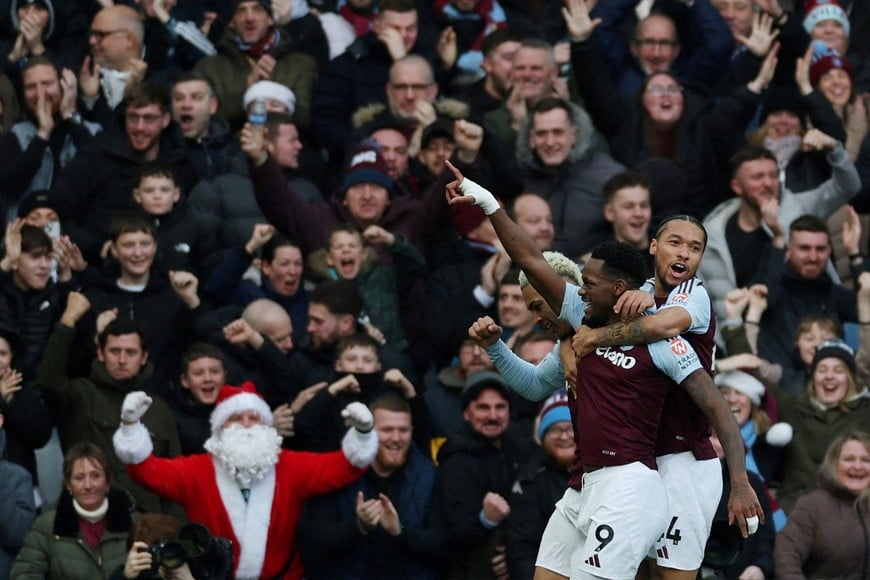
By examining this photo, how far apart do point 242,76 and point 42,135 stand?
187 cm

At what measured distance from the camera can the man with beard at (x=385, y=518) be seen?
13.8 metres

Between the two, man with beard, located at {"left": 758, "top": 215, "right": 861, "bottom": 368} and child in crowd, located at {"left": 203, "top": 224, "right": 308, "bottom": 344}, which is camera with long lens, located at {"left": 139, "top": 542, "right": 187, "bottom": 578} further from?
man with beard, located at {"left": 758, "top": 215, "right": 861, "bottom": 368}

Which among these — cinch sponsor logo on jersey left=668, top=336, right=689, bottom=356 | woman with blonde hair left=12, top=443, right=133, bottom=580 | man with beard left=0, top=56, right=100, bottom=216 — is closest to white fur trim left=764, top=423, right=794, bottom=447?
cinch sponsor logo on jersey left=668, top=336, right=689, bottom=356

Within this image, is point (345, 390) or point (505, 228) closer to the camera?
point (505, 228)

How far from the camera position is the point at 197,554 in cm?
1284

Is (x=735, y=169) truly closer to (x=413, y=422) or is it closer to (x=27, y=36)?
(x=413, y=422)

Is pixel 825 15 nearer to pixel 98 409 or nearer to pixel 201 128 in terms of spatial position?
pixel 201 128

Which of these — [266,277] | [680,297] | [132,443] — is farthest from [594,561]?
[266,277]

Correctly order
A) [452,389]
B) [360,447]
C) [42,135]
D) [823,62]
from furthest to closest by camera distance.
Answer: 1. [823,62]
2. [42,135]
3. [452,389]
4. [360,447]

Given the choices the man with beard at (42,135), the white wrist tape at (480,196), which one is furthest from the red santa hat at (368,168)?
the white wrist tape at (480,196)

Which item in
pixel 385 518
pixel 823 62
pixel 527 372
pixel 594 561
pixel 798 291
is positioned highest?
pixel 823 62

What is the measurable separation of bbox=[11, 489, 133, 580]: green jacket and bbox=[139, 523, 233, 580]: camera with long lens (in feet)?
2.17

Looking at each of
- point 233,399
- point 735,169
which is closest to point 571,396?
point 233,399

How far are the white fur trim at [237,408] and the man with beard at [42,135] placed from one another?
11.4 feet
